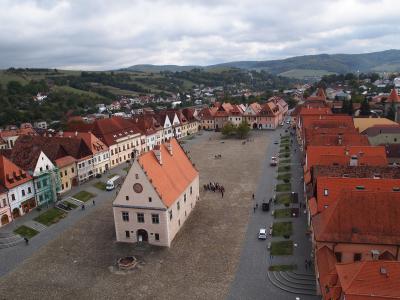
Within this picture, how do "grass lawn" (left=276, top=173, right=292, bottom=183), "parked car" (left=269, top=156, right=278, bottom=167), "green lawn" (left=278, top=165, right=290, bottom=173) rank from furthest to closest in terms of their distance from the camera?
"parked car" (left=269, top=156, right=278, bottom=167) → "green lawn" (left=278, top=165, right=290, bottom=173) → "grass lawn" (left=276, top=173, right=292, bottom=183)

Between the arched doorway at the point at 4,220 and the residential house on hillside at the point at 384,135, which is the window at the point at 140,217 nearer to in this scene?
the arched doorway at the point at 4,220

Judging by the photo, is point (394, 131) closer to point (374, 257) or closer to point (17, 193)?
point (374, 257)

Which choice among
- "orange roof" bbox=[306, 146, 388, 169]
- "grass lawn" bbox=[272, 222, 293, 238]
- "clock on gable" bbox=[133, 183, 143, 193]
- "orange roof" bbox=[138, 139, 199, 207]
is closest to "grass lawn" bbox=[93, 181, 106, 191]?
"orange roof" bbox=[138, 139, 199, 207]

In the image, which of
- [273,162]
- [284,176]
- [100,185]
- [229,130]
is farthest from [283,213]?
[229,130]

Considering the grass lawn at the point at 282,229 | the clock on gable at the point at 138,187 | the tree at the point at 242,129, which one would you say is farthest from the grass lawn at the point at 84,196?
the tree at the point at 242,129

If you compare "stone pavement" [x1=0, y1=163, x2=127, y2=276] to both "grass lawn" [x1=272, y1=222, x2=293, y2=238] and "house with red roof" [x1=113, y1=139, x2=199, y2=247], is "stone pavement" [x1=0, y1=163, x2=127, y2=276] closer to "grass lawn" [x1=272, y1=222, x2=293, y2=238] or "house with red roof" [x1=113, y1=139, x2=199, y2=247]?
"house with red roof" [x1=113, y1=139, x2=199, y2=247]

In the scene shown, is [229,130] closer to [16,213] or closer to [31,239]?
[16,213]

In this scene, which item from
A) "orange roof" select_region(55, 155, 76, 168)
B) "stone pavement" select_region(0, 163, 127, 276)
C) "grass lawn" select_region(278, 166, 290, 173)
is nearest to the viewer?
"stone pavement" select_region(0, 163, 127, 276)

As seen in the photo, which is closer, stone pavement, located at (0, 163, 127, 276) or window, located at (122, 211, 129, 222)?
stone pavement, located at (0, 163, 127, 276)
